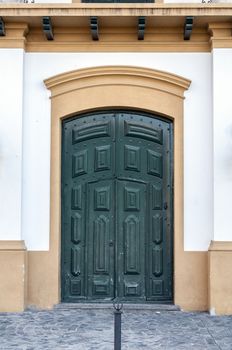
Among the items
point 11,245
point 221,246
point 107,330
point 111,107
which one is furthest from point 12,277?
point 221,246

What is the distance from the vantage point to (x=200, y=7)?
10.0 m

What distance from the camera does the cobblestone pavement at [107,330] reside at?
8180 millimetres

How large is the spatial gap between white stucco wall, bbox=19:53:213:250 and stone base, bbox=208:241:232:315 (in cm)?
36

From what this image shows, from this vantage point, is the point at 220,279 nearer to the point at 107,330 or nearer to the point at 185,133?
the point at 107,330

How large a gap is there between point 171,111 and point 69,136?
5.46 feet

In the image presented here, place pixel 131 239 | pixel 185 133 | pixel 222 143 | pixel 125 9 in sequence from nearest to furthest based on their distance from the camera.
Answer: pixel 125 9, pixel 222 143, pixel 185 133, pixel 131 239

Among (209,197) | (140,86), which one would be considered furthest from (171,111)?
(209,197)

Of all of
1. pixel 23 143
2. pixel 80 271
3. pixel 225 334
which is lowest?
pixel 225 334

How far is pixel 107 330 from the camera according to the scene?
893cm

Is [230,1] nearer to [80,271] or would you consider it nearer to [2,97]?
[2,97]

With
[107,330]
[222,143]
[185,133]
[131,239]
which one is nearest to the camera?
[107,330]

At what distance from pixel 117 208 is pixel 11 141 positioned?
1946mm

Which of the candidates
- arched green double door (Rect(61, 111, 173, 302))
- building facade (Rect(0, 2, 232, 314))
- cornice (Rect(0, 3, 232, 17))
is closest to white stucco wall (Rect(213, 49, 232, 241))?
building facade (Rect(0, 2, 232, 314))

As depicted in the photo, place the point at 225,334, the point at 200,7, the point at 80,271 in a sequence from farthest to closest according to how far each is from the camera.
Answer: the point at 80,271 < the point at 200,7 < the point at 225,334
